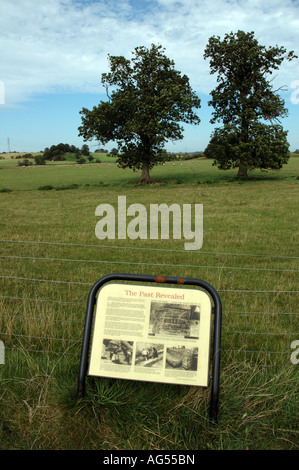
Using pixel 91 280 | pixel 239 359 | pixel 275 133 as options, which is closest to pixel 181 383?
pixel 239 359

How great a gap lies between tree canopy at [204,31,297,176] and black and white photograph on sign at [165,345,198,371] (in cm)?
4063

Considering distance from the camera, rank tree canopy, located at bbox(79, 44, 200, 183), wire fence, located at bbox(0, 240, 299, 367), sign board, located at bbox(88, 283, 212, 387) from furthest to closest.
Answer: tree canopy, located at bbox(79, 44, 200, 183) → wire fence, located at bbox(0, 240, 299, 367) → sign board, located at bbox(88, 283, 212, 387)

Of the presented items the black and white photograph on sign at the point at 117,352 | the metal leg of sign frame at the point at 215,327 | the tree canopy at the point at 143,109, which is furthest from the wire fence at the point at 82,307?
the tree canopy at the point at 143,109

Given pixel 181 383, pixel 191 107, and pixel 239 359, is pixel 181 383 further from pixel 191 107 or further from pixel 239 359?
pixel 191 107

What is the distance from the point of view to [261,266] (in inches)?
382

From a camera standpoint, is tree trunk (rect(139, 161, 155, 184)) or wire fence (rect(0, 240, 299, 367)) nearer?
wire fence (rect(0, 240, 299, 367))

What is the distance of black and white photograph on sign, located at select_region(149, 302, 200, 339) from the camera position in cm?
333

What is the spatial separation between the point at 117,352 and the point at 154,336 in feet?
1.21

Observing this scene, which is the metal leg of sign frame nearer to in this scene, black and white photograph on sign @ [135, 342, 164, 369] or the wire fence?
black and white photograph on sign @ [135, 342, 164, 369]

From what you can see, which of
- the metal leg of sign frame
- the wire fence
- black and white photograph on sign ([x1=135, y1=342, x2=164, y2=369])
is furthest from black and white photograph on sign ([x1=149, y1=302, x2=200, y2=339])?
the wire fence

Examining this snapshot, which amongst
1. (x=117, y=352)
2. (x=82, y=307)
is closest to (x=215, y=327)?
(x=117, y=352)

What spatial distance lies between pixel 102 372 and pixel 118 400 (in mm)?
437

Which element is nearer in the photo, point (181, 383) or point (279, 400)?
point (181, 383)

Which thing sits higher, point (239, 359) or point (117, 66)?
point (117, 66)
